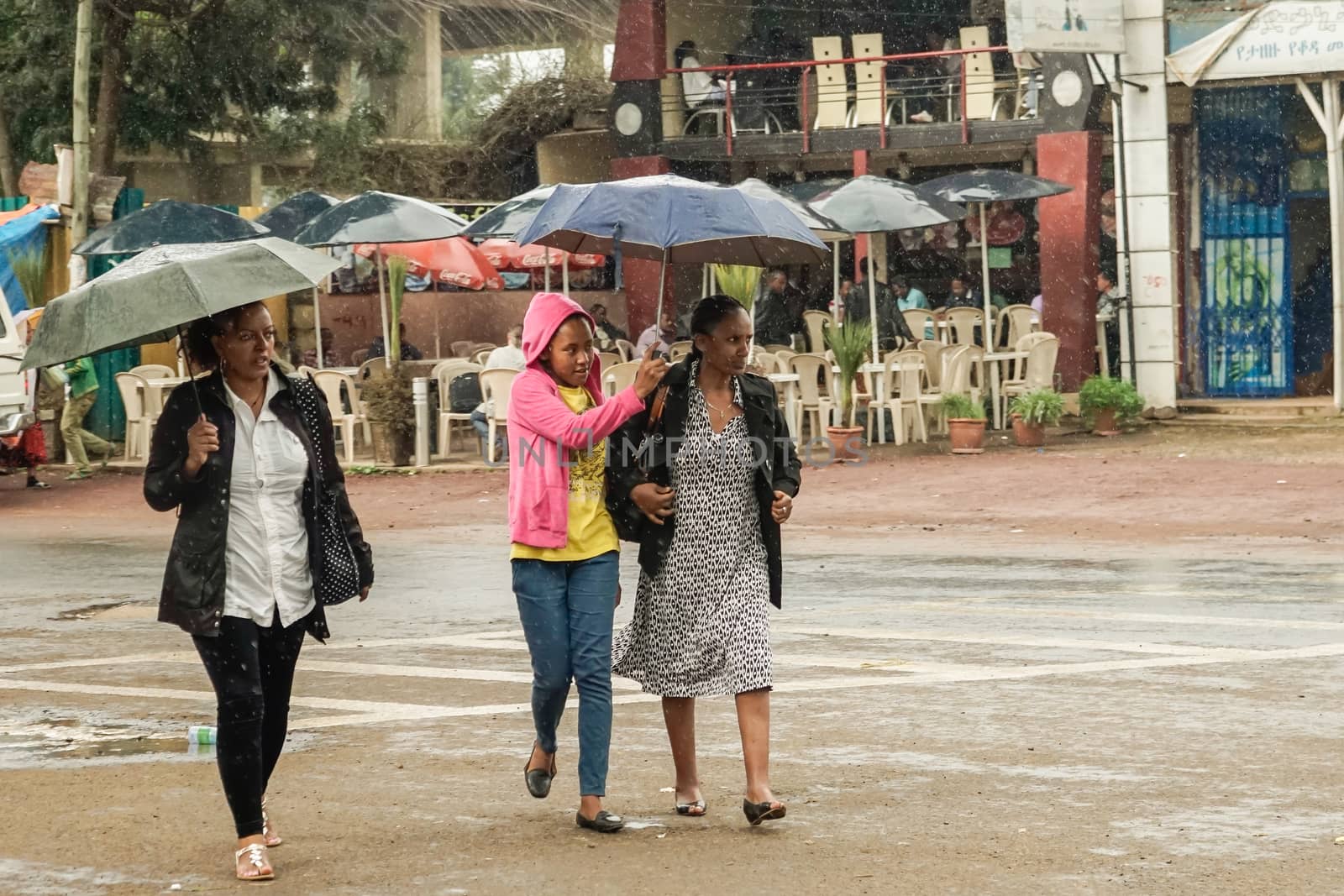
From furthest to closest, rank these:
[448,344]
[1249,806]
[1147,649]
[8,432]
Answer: [448,344] < [8,432] < [1147,649] < [1249,806]

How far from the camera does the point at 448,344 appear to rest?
27969 millimetres

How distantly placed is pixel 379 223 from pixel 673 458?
545 inches

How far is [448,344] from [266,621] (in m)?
22.8

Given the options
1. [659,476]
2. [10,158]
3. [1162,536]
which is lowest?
[1162,536]

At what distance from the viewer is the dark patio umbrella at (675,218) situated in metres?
6.55

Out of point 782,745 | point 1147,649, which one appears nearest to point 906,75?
point 1147,649

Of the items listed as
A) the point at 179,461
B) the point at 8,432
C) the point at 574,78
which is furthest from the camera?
the point at 574,78

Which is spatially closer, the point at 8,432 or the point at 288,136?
the point at 8,432

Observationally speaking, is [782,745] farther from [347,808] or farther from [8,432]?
[8,432]

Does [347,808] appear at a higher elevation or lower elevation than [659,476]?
lower

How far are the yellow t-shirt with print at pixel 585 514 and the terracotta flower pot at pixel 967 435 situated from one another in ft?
44.9

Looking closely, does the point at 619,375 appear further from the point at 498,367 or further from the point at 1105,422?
the point at 1105,422

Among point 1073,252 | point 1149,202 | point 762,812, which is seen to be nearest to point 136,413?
point 1073,252

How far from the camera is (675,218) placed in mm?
6609
